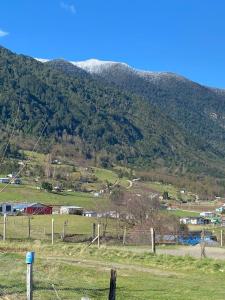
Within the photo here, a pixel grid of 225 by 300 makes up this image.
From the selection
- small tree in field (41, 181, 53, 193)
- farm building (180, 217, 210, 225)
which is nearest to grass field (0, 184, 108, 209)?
small tree in field (41, 181, 53, 193)

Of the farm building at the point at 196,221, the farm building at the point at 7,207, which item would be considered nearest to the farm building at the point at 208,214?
the farm building at the point at 196,221

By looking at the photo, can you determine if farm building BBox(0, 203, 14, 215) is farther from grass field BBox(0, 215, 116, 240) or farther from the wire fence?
the wire fence

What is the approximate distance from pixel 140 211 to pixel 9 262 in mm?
41551

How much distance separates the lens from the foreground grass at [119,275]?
1271 centimetres

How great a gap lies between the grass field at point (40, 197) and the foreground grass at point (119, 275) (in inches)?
2847

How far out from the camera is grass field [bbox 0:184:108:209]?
97469 mm

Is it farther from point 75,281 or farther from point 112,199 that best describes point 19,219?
point 75,281

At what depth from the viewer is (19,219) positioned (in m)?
60.8

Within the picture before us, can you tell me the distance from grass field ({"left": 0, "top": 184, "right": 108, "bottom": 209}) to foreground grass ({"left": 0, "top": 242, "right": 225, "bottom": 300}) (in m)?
72.3

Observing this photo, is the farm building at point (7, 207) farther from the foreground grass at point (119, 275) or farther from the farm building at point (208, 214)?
the foreground grass at point (119, 275)

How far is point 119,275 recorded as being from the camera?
53.7 feet

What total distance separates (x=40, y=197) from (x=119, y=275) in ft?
285

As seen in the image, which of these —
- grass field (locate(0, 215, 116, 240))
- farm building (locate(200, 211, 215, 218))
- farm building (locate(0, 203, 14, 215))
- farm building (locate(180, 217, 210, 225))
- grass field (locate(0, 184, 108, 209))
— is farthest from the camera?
farm building (locate(200, 211, 215, 218))

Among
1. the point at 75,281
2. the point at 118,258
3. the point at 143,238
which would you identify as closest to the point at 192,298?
the point at 75,281
